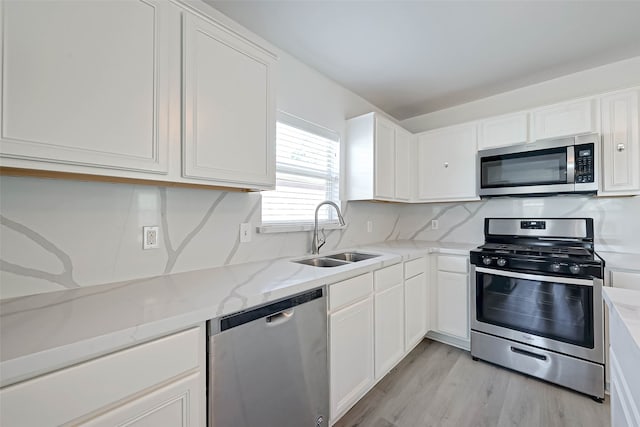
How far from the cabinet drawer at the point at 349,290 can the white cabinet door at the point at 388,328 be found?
0.56 ft

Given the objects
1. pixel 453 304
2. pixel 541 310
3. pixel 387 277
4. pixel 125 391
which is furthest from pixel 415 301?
pixel 125 391

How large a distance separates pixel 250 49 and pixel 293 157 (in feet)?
2.77

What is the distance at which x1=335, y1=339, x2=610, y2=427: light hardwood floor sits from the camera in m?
1.63

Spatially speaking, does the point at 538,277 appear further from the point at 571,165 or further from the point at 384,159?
the point at 384,159

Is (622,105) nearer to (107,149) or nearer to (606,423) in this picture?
(606,423)

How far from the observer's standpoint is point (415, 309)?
2385 mm

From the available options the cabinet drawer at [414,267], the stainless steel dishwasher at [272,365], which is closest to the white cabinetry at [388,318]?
the cabinet drawer at [414,267]

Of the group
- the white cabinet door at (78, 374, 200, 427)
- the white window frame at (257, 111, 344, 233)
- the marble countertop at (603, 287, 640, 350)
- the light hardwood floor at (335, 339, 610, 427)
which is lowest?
the light hardwood floor at (335, 339, 610, 427)

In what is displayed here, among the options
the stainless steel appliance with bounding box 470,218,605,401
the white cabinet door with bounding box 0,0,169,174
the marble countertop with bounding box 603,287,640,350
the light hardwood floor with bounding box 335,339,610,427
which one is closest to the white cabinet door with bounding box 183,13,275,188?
the white cabinet door with bounding box 0,0,169,174

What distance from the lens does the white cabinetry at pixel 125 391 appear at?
638mm

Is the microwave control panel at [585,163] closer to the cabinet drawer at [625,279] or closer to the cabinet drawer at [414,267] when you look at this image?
the cabinet drawer at [625,279]

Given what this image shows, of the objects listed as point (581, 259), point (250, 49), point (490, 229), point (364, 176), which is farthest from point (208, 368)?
point (490, 229)

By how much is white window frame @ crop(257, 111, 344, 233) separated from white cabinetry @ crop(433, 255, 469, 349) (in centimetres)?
109

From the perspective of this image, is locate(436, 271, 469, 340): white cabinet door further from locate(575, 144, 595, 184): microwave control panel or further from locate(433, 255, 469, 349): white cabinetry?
locate(575, 144, 595, 184): microwave control panel
